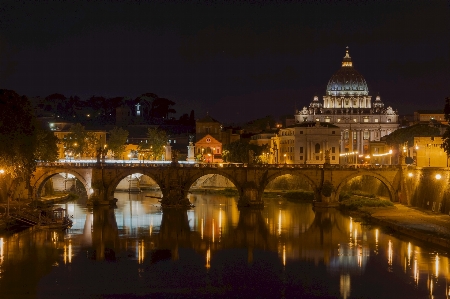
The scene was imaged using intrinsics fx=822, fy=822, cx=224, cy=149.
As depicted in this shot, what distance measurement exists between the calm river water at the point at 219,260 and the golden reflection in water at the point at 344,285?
57mm

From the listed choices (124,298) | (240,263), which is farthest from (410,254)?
(124,298)

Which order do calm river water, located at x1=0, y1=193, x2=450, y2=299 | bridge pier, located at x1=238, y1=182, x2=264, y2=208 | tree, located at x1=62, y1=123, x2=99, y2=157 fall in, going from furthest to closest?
tree, located at x1=62, y1=123, x2=99, y2=157
bridge pier, located at x1=238, y1=182, x2=264, y2=208
calm river water, located at x1=0, y1=193, x2=450, y2=299

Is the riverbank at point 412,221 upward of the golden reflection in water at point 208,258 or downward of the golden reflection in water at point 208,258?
upward

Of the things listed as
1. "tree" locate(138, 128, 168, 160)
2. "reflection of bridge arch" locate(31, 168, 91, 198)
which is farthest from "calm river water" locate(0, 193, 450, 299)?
"tree" locate(138, 128, 168, 160)

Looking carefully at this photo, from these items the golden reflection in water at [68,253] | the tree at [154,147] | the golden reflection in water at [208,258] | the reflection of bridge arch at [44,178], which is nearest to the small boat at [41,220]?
the golden reflection in water at [68,253]

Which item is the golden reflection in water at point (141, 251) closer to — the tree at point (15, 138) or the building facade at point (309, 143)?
→ the tree at point (15, 138)

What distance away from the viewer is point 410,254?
5206 centimetres

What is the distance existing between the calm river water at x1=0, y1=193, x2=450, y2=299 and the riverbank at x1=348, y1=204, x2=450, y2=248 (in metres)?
1.05

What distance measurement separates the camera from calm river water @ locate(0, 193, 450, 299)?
43.1 metres

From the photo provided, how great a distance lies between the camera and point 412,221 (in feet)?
210

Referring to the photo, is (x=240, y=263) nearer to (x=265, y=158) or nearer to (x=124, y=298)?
(x=124, y=298)

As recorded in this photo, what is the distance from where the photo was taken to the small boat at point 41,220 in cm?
6438

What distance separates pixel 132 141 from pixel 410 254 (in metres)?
107

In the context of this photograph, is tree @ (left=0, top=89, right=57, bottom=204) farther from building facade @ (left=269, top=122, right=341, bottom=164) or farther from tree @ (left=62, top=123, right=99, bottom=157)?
building facade @ (left=269, top=122, right=341, bottom=164)
